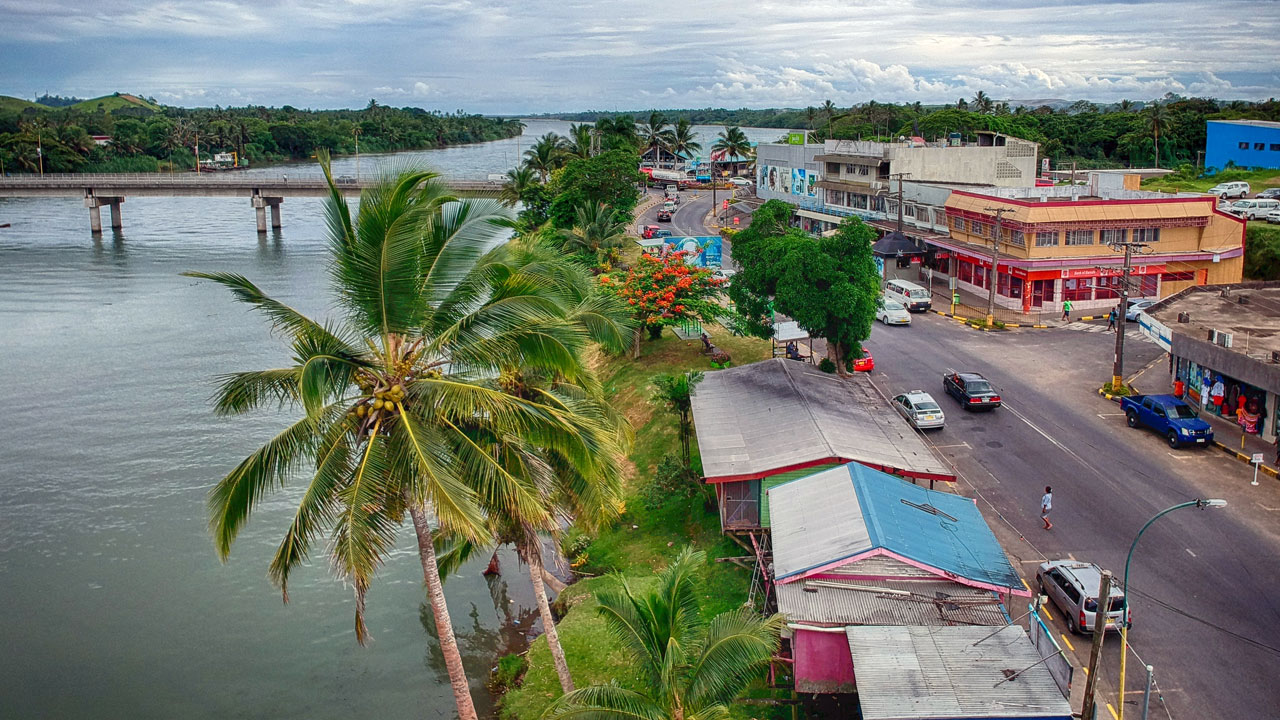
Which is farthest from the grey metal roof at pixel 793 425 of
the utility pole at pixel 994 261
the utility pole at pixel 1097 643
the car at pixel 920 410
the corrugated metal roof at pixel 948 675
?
the utility pole at pixel 994 261

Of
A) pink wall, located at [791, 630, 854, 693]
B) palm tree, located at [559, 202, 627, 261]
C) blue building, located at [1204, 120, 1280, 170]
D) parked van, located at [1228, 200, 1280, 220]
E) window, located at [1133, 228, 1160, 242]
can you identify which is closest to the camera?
pink wall, located at [791, 630, 854, 693]

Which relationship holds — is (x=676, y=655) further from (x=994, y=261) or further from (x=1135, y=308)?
(x=1135, y=308)

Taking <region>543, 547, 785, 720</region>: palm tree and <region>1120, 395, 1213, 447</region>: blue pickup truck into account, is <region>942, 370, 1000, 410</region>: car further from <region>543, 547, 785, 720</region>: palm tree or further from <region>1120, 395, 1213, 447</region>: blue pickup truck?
<region>543, 547, 785, 720</region>: palm tree

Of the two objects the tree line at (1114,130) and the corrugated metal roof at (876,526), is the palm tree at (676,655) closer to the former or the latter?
the corrugated metal roof at (876,526)

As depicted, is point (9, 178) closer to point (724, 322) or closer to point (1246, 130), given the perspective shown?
point (724, 322)

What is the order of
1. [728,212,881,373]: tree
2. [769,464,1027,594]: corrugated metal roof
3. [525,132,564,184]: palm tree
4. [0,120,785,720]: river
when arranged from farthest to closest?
[525,132,564,184]: palm tree, [728,212,881,373]: tree, [0,120,785,720]: river, [769,464,1027,594]: corrugated metal roof

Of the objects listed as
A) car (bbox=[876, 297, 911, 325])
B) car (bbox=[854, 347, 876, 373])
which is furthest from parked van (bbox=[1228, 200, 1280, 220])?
car (bbox=[854, 347, 876, 373])

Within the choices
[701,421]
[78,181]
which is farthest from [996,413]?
[78,181]
